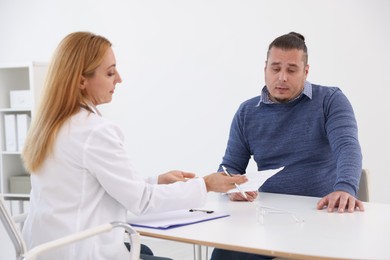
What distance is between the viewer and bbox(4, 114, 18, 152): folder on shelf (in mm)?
4668

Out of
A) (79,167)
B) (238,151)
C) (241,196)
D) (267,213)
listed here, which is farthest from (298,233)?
(238,151)

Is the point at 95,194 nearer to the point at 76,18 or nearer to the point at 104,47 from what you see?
the point at 104,47

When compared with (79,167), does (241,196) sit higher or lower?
lower

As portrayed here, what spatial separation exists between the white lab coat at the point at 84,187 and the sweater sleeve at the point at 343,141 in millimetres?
816

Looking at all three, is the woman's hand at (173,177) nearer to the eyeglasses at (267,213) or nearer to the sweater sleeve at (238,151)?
the eyeglasses at (267,213)

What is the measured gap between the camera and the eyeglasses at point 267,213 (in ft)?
5.95

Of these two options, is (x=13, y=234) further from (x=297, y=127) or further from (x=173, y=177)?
(x=297, y=127)

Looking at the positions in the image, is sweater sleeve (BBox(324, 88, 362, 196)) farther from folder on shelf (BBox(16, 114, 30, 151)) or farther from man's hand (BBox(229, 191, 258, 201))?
folder on shelf (BBox(16, 114, 30, 151))

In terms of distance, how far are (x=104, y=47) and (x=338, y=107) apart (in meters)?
1.12

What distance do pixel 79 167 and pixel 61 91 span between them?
0.26 meters

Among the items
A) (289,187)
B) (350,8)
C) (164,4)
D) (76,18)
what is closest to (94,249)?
(289,187)

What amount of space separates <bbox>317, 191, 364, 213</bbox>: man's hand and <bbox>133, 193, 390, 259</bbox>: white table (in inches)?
1.0

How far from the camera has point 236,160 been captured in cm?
263

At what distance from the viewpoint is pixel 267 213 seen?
1.93m
